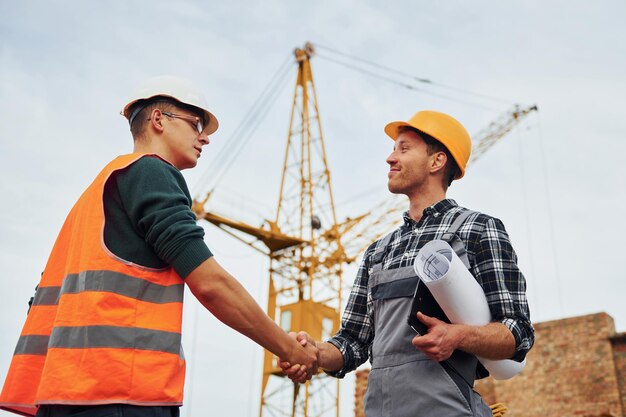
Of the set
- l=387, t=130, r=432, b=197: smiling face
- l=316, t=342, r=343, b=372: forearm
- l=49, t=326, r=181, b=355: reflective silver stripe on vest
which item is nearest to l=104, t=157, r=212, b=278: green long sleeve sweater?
l=49, t=326, r=181, b=355: reflective silver stripe on vest

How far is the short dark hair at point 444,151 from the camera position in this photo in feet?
11.1

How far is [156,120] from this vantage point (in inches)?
112

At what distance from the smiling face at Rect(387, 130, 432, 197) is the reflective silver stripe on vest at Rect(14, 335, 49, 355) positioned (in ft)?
5.63

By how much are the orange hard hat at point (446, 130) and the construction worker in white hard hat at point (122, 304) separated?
1284 mm

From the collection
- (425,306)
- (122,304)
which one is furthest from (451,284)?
(122,304)

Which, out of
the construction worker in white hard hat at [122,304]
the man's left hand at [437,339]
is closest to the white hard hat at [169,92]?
the construction worker in white hard hat at [122,304]

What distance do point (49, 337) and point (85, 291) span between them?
31cm

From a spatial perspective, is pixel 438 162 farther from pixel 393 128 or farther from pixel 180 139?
pixel 180 139

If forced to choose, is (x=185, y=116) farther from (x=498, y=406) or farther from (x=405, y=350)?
(x=498, y=406)

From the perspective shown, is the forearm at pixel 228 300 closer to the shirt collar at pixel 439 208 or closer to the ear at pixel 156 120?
the ear at pixel 156 120

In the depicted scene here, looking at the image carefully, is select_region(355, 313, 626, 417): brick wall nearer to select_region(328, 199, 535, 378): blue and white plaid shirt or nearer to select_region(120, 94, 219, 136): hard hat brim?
select_region(328, 199, 535, 378): blue and white plaid shirt

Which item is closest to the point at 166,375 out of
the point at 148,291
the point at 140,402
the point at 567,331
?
the point at 140,402

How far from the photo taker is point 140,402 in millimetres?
2215

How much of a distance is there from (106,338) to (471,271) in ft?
4.99
